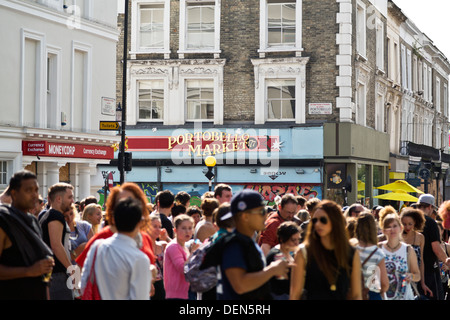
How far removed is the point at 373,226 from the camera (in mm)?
8180

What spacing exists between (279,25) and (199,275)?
26.8 meters

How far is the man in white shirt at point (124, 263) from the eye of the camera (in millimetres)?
5906

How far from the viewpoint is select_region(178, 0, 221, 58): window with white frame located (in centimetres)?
3450

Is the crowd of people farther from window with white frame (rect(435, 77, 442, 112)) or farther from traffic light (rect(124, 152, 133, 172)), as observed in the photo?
window with white frame (rect(435, 77, 442, 112))

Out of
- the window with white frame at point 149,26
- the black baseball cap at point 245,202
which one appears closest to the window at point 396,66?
the window with white frame at point 149,26

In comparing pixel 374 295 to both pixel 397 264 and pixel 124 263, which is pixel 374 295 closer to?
pixel 397 264

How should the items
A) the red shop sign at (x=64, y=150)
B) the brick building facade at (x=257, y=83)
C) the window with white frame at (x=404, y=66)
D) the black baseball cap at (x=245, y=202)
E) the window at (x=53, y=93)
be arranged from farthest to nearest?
the window with white frame at (x=404, y=66)
the brick building facade at (x=257, y=83)
the window at (x=53, y=93)
the red shop sign at (x=64, y=150)
the black baseball cap at (x=245, y=202)

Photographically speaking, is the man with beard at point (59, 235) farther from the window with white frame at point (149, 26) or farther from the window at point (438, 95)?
the window at point (438, 95)

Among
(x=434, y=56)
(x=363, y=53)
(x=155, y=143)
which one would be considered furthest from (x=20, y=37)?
(x=434, y=56)

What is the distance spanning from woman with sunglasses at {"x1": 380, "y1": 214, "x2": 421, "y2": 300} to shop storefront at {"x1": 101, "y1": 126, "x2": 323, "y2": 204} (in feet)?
78.4

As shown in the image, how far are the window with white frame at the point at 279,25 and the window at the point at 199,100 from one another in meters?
2.72

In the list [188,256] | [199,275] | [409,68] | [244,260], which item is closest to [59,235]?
[188,256]

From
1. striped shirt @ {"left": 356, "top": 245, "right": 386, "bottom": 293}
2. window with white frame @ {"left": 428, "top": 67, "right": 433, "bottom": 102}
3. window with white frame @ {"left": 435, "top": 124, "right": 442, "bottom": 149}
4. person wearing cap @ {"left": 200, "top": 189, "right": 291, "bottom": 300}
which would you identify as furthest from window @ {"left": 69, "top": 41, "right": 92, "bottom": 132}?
window with white frame @ {"left": 435, "top": 124, "right": 442, "bottom": 149}
